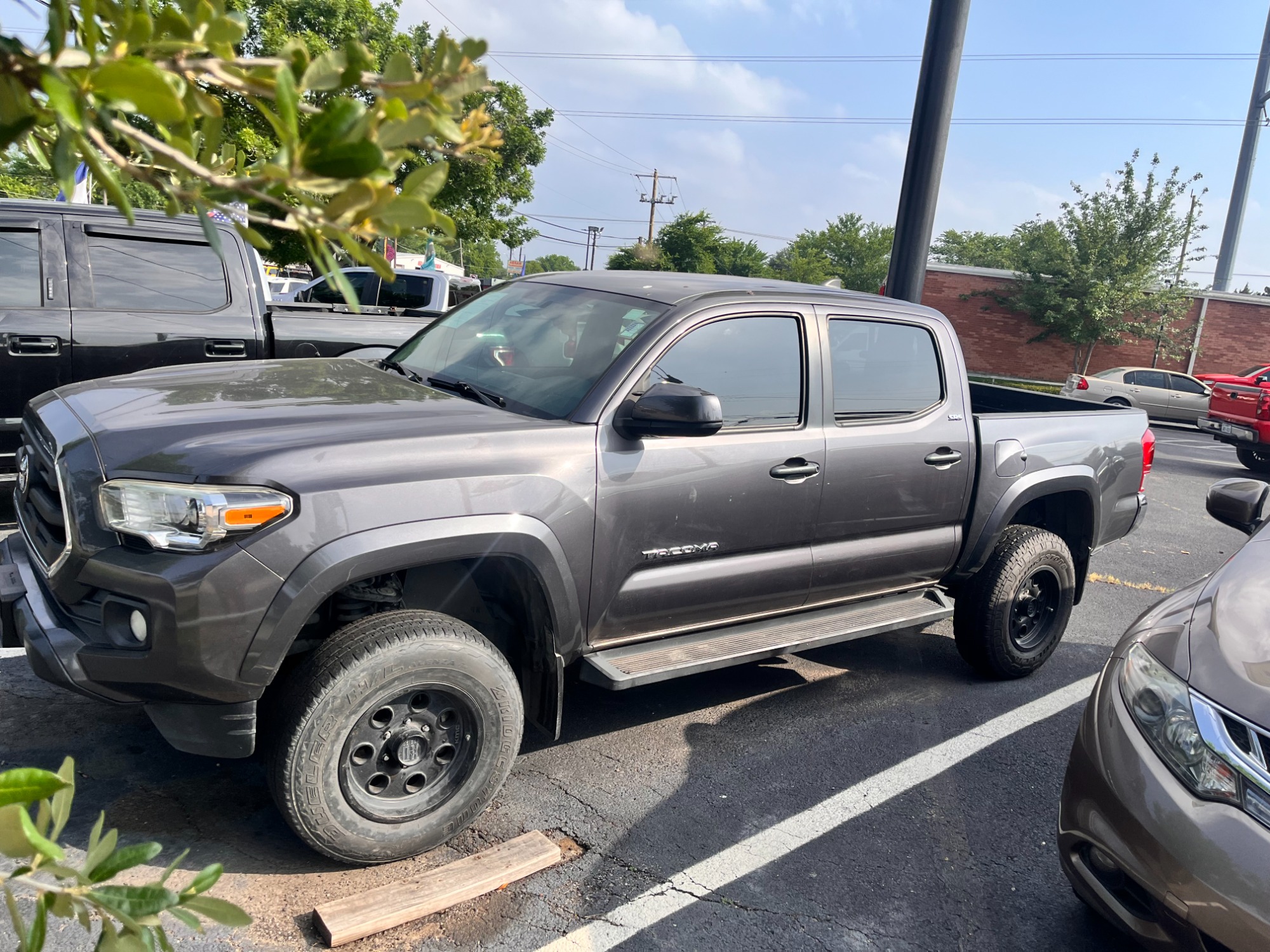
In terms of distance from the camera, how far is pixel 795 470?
3850 millimetres

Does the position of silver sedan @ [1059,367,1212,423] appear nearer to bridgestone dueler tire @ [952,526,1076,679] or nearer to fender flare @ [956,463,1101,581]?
fender flare @ [956,463,1101,581]

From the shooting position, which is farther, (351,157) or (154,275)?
(154,275)

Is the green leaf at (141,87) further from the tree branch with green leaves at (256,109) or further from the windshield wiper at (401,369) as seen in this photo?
the windshield wiper at (401,369)

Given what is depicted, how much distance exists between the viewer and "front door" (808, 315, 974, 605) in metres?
4.09

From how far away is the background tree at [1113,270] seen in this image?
29.4 metres

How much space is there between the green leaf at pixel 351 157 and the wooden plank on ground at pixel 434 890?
230 centimetres

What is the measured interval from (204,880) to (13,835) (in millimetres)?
234

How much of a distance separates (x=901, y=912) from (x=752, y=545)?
1.38m

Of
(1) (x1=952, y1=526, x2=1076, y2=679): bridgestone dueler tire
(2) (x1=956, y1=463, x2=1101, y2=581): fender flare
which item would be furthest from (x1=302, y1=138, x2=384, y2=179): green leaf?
(1) (x1=952, y1=526, x2=1076, y2=679): bridgestone dueler tire

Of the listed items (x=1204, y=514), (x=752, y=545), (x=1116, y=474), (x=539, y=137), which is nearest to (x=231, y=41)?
(x=752, y=545)

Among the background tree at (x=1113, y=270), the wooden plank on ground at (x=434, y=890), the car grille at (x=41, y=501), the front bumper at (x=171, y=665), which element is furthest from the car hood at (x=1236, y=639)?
the background tree at (x=1113, y=270)

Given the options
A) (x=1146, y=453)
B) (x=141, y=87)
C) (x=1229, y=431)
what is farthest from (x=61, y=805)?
(x=1229, y=431)

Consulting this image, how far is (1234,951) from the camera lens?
2.22 metres

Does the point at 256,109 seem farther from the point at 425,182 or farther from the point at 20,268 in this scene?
the point at 20,268
